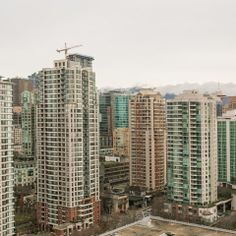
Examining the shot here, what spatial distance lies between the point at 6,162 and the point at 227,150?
37.6m

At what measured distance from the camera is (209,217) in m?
53.3

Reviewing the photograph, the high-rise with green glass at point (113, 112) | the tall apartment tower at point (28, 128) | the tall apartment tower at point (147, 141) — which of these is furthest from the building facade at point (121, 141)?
the tall apartment tower at point (147, 141)

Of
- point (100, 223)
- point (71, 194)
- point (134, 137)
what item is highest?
point (134, 137)

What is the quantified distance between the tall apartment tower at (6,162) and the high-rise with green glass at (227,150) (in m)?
37.0

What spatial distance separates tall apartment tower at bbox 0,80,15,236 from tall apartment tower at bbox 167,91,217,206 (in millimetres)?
22703

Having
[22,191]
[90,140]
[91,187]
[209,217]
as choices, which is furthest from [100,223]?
[22,191]

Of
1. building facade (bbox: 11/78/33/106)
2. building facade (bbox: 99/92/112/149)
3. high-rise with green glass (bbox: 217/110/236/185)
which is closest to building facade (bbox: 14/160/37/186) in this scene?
high-rise with green glass (bbox: 217/110/236/185)

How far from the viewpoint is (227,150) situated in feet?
223

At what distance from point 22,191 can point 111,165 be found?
1540 cm

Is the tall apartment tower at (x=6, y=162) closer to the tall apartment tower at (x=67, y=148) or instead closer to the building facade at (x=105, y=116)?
the tall apartment tower at (x=67, y=148)

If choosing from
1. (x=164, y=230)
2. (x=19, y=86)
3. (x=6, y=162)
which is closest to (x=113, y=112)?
(x=19, y=86)

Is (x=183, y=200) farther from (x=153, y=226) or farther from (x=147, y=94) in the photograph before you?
(x=147, y=94)

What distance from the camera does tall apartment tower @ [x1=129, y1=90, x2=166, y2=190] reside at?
68.2 meters

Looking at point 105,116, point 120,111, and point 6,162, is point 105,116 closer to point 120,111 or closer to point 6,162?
point 120,111
